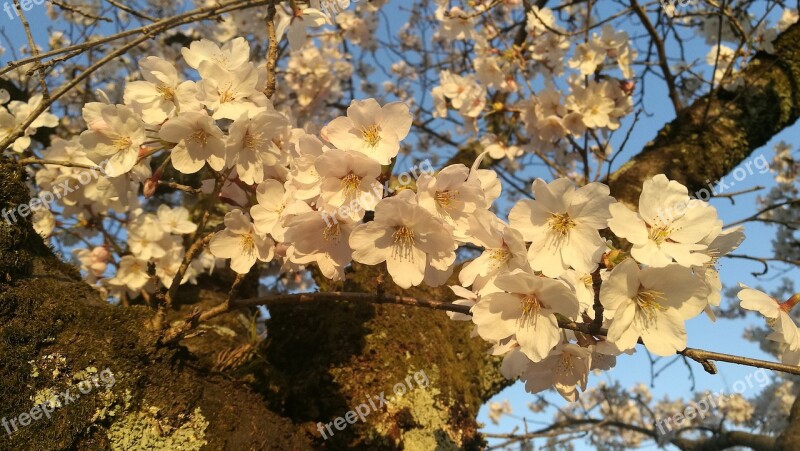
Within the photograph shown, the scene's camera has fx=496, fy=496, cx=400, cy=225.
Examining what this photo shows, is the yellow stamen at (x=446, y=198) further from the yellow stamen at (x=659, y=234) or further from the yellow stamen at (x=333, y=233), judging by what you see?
the yellow stamen at (x=659, y=234)

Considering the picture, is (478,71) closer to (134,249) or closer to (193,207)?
(193,207)

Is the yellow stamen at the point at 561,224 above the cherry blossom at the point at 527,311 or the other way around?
above

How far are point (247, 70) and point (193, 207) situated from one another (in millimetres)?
1841

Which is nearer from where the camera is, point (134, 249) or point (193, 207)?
point (134, 249)

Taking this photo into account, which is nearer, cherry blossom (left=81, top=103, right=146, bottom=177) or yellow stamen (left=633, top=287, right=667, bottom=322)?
yellow stamen (left=633, top=287, right=667, bottom=322)

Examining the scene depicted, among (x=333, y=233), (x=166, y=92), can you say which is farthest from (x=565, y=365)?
(x=166, y=92)

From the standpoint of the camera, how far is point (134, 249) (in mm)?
2219

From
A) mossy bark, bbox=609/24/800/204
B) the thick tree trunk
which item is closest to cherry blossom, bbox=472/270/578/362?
the thick tree trunk

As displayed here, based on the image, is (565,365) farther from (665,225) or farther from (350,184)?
(350,184)

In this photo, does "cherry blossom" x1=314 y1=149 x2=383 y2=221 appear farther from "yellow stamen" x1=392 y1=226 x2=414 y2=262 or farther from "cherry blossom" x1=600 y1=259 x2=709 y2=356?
"cherry blossom" x1=600 y1=259 x2=709 y2=356

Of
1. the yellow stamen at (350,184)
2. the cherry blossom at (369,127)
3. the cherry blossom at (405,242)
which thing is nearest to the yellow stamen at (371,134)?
the cherry blossom at (369,127)

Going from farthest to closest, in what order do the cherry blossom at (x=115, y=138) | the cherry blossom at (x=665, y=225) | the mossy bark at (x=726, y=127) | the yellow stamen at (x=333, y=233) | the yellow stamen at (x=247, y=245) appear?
the mossy bark at (x=726, y=127) < the yellow stamen at (x=247, y=245) < the cherry blossom at (x=115, y=138) < the yellow stamen at (x=333, y=233) < the cherry blossom at (x=665, y=225)

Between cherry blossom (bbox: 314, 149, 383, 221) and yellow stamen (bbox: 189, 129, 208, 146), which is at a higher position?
yellow stamen (bbox: 189, 129, 208, 146)

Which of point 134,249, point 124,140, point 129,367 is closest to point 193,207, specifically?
point 134,249
